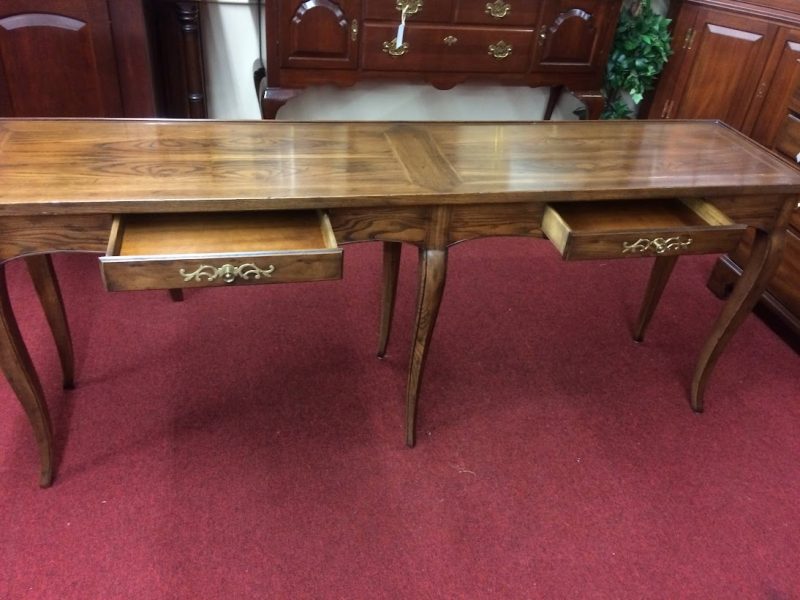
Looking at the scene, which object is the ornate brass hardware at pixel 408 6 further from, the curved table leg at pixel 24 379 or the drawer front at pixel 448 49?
the curved table leg at pixel 24 379

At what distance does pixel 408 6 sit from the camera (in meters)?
1.96

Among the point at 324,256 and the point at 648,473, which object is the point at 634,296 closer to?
the point at 648,473

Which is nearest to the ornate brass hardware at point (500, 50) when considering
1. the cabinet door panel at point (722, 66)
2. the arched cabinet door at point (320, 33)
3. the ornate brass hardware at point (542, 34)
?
the ornate brass hardware at point (542, 34)

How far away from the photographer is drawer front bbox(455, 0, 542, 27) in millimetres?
2020

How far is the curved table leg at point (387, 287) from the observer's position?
1.50 metres

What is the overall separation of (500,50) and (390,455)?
139cm

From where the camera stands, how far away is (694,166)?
131 cm

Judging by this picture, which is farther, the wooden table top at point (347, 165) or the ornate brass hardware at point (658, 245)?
the ornate brass hardware at point (658, 245)

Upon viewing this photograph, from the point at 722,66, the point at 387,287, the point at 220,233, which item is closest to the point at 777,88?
the point at 722,66

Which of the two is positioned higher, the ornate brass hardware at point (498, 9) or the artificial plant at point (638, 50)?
the ornate brass hardware at point (498, 9)

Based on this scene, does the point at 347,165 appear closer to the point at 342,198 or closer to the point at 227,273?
the point at 342,198

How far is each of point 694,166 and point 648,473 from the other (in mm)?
663

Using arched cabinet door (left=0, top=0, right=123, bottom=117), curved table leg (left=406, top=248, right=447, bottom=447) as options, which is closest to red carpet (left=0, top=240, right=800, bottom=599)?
curved table leg (left=406, top=248, right=447, bottom=447)

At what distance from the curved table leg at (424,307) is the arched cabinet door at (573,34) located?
4.26 feet
